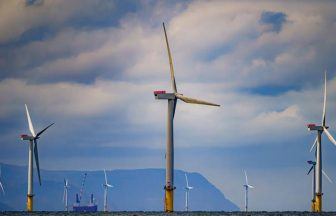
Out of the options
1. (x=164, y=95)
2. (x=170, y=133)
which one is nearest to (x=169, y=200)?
(x=170, y=133)

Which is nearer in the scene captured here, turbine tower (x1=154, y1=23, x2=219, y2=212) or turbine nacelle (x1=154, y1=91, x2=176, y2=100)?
turbine tower (x1=154, y1=23, x2=219, y2=212)

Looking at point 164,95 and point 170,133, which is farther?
point 164,95

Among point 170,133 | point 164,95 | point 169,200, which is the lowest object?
point 169,200

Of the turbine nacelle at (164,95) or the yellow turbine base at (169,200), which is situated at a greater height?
the turbine nacelle at (164,95)

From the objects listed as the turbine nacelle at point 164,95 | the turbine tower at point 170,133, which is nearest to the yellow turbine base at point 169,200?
the turbine tower at point 170,133

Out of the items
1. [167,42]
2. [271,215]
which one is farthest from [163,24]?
[271,215]

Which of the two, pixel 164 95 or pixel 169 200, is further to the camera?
pixel 164 95

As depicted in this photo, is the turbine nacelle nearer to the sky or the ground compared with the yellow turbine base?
nearer to the sky

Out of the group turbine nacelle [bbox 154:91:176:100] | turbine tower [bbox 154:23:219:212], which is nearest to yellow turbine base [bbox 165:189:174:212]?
turbine tower [bbox 154:23:219:212]

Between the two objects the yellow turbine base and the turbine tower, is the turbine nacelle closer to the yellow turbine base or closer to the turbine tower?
the turbine tower

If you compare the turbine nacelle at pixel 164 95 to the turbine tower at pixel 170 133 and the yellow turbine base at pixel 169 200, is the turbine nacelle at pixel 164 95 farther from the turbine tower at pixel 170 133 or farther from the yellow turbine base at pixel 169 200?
the yellow turbine base at pixel 169 200

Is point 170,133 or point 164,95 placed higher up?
point 164,95

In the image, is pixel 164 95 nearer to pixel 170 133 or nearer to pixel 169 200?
pixel 170 133

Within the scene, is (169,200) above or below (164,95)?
below
